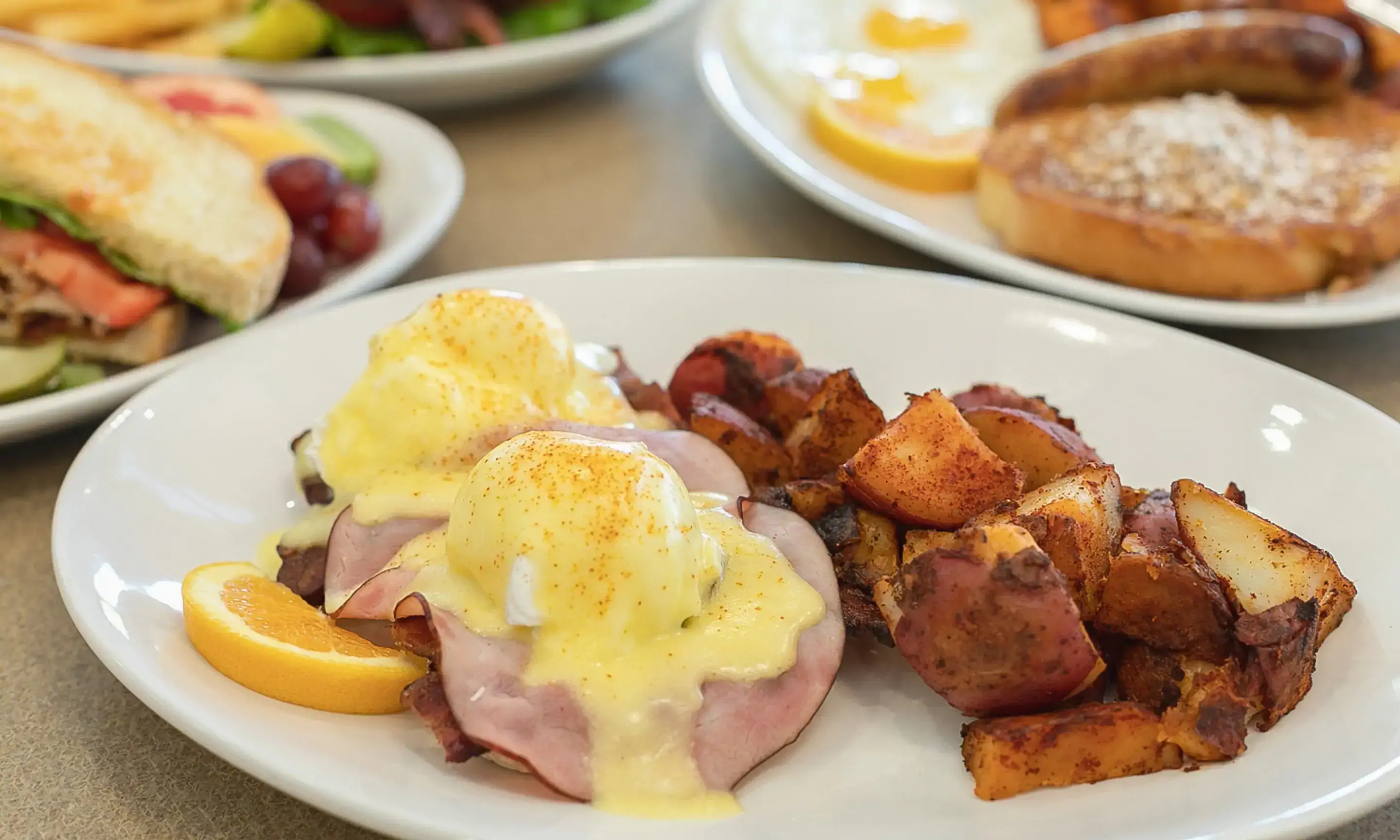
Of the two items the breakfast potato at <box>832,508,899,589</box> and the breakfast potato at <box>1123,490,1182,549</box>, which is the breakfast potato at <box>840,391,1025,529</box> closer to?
the breakfast potato at <box>832,508,899,589</box>

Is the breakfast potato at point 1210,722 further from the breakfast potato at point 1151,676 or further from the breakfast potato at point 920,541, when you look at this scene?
the breakfast potato at point 920,541

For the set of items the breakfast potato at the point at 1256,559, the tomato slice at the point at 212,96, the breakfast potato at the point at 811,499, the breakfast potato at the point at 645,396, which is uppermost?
the breakfast potato at the point at 1256,559

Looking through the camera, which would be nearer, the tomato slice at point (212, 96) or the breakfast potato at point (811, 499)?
the breakfast potato at point (811, 499)

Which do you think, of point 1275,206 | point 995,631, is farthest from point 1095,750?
point 1275,206

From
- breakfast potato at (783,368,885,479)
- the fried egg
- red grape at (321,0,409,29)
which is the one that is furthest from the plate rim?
breakfast potato at (783,368,885,479)

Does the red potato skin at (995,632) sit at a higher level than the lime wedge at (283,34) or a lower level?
higher

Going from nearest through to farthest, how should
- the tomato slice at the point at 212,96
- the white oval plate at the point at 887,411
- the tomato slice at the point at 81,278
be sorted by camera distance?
the white oval plate at the point at 887,411 < the tomato slice at the point at 81,278 < the tomato slice at the point at 212,96

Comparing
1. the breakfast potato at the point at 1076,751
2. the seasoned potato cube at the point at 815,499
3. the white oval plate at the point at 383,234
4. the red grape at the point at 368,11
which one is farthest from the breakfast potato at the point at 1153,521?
the red grape at the point at 368,11

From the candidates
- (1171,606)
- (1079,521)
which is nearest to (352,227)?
(1079,521)
